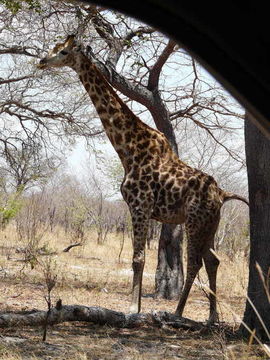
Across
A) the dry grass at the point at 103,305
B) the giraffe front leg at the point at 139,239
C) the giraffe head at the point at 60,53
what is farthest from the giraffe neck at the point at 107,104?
the dry grass at the point at 103,305

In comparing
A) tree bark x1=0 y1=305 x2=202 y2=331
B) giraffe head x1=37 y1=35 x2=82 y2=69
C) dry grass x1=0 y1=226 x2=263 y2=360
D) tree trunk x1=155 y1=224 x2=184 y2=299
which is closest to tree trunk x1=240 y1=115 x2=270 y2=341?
dry grass x1=0 y1=226 x2=263 y2=360

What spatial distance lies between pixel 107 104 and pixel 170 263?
3492mm

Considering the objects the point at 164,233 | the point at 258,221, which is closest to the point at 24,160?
the point at 164,233

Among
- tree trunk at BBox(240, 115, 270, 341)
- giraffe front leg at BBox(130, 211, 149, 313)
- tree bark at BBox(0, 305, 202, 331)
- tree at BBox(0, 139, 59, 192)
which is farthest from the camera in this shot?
tree at BBox(0, 139, 59, 192)

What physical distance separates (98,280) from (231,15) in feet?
37.5

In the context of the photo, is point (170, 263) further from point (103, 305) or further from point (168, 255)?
point (103, 305)

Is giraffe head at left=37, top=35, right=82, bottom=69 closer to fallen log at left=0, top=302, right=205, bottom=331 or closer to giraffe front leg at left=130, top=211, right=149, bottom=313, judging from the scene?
giraffe front leg at left=130, top=211, right=149, bottom=313

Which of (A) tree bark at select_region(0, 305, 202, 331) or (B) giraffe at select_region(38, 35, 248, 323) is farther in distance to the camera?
(B) giraffe at select_region(38, 35, 248, 323)

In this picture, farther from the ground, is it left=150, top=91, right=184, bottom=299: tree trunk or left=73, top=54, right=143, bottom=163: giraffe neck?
left=73, top=54, right=143, bottom=163: giraffe neck

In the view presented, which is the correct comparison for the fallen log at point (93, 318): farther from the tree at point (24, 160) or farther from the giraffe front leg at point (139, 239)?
the tree at point (24, 160)

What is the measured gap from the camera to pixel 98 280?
489 inches

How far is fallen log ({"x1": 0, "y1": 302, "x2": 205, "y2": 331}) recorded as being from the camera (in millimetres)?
6611

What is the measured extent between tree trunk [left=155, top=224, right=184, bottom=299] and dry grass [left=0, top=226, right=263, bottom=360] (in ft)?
1.22

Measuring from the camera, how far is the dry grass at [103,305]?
5.76 metres
